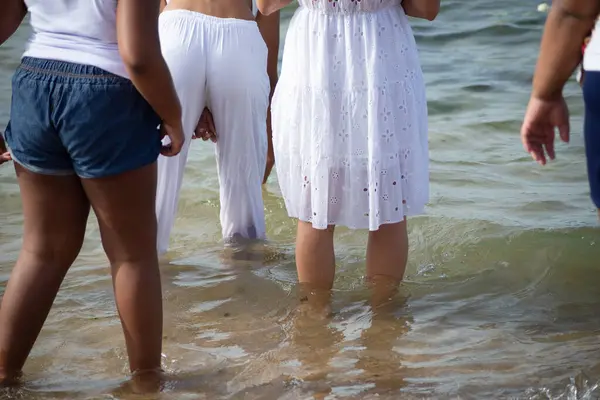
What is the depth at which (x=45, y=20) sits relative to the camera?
2.81 metres

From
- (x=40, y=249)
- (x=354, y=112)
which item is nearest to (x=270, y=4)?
(x=354, y=112)

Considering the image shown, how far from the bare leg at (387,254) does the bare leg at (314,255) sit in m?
0.16

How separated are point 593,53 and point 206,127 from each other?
7.98ft

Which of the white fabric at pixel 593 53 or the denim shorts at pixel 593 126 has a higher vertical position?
the white fabric at pixel 593 53

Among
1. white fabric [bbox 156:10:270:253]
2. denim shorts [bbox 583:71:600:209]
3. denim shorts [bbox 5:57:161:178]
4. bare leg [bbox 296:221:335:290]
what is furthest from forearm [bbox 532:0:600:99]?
white fabric [bbox 156:10:270:253]

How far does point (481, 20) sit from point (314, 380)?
9264 mm

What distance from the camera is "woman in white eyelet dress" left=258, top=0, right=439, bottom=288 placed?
3.46 metres

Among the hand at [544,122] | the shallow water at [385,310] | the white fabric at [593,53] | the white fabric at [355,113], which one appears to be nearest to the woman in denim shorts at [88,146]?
the shallow water at [385,310]

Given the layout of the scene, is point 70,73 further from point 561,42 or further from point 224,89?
point 224,89

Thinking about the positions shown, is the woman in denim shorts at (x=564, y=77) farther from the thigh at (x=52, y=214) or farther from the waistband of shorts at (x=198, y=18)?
the waistband of shorts at (x=198, y=18)

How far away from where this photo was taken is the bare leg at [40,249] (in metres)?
2.93

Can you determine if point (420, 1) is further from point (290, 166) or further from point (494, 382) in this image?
point (494, 382)

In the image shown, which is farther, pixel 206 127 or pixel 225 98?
pixel 206 127

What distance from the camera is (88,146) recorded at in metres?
2.79
